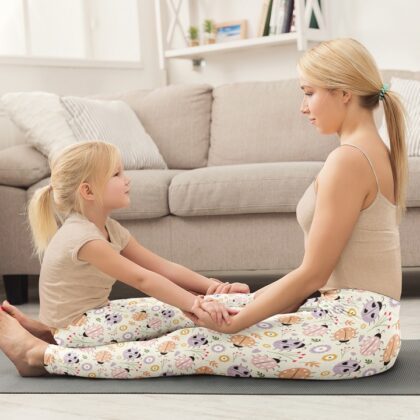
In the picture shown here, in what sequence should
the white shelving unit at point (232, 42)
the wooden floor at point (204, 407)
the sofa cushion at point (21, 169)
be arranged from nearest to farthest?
the wooden floor at point (204, 407)
the sofa cushion at point (21, 169)
the white shelving unit at point (232, 42)

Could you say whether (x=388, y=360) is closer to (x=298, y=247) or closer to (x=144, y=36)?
(x=298, y=247)

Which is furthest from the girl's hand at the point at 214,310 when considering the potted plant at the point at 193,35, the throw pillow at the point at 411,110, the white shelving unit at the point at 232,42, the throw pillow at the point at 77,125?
the potted plant at the point at 193,35

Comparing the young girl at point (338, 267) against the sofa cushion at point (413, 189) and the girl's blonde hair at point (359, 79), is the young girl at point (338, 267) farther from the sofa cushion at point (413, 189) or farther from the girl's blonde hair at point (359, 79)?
the sofa cushion at point (413, 189)

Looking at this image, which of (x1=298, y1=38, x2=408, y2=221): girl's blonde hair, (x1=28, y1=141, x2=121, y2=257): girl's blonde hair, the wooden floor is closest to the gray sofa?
(x1=28, y1=141, x2=121, y2=257): girl's blonde hair

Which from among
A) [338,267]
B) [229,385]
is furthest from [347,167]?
[229,385]

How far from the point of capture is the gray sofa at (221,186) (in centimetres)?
326

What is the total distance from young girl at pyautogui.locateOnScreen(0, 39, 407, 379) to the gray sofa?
45.6 inches

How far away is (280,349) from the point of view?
201 centimetres

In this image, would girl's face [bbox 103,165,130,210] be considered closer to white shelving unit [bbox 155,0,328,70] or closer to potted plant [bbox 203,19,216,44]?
white shelving unit [bbox 155,0,328,70]

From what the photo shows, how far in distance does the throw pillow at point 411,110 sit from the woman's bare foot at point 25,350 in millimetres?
1742

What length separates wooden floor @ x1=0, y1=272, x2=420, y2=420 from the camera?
1760 mm

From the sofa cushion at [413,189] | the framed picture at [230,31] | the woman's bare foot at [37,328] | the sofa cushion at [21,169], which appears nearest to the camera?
the woman's bare foot at [37,328]

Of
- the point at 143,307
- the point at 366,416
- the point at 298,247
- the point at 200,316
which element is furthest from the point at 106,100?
the point at 366,416

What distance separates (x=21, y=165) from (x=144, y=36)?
1852 millimetres
